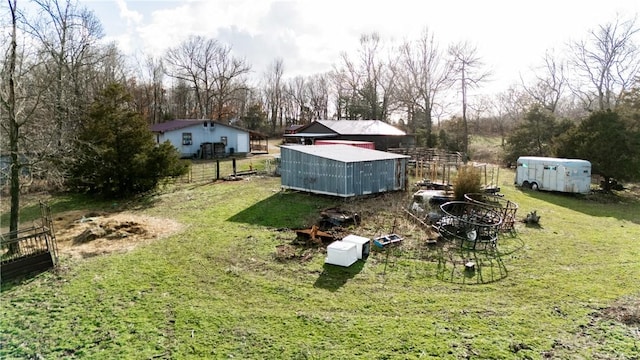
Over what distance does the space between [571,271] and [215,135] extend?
28.4 m

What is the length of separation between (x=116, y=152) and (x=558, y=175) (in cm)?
2178

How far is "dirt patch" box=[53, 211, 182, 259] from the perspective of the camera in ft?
33.3

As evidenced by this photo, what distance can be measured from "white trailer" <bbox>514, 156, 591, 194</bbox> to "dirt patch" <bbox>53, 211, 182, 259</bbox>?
19.0m

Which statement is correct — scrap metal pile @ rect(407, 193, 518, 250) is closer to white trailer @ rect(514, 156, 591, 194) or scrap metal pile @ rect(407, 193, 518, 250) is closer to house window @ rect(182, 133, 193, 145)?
white trailer @ rect(514, 156, 591, 194)

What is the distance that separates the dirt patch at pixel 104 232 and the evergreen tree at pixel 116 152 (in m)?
2.71

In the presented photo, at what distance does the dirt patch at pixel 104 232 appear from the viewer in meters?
10.2

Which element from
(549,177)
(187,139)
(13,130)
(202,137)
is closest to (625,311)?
(13,130)

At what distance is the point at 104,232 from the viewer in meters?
11.2

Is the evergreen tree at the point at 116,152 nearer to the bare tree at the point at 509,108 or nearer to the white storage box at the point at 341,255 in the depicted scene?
the white storage box at the point at 341,255

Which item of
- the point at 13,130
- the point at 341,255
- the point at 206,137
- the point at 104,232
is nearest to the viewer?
the point at 341,255

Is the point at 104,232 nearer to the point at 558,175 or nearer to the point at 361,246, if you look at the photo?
the point at 361,246

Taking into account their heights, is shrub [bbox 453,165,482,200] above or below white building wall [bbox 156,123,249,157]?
below

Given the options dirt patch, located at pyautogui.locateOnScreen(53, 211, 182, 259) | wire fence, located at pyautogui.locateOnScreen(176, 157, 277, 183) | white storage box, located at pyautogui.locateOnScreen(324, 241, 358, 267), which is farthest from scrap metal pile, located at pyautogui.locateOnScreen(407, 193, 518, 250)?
wire fence, located at pyautogui.locateOnScreen(176, 157, 277, 183)

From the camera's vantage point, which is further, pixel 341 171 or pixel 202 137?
pixel 202 137
